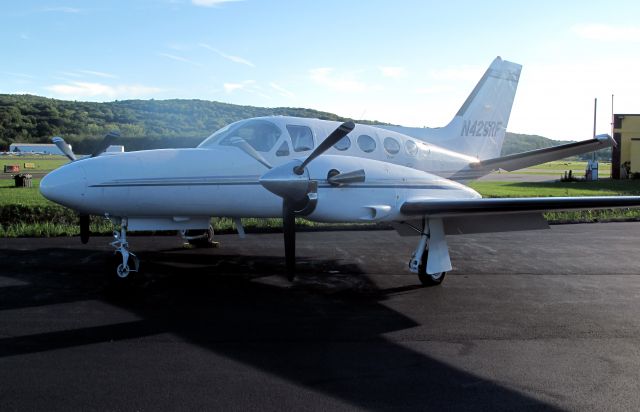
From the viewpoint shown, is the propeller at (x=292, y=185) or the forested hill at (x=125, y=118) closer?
the propeller at (x=292, y=185)

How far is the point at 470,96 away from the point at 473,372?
10464 mm

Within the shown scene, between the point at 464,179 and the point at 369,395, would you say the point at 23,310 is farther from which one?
the point at 464,179

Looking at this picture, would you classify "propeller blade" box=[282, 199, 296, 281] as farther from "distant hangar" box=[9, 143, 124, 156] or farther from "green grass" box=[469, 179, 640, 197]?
"green grass" box=[469, 179, 640, 197]

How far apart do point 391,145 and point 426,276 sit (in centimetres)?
312

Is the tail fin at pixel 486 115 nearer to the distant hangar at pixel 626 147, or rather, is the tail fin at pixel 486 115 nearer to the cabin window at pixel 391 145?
the cabin window at pixel 391 145

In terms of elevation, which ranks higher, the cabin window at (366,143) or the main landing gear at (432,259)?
the cabin window at (366,143)

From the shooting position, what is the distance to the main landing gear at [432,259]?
9.10m

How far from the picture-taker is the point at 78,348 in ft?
18.8

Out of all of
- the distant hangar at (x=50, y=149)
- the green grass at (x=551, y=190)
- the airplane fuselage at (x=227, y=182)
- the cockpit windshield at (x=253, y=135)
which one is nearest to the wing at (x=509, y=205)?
the airplane fuselage at (x=227, y=182)

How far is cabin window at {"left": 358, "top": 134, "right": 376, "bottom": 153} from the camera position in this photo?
1066cm

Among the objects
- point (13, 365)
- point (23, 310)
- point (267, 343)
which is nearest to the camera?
point (13, 365)

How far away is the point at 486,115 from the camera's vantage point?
563 inches

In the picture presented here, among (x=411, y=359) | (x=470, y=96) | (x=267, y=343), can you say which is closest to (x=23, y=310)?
(x=267, y=343)

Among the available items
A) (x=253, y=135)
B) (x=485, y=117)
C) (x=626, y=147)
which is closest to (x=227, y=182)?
(x=253, y=135)
